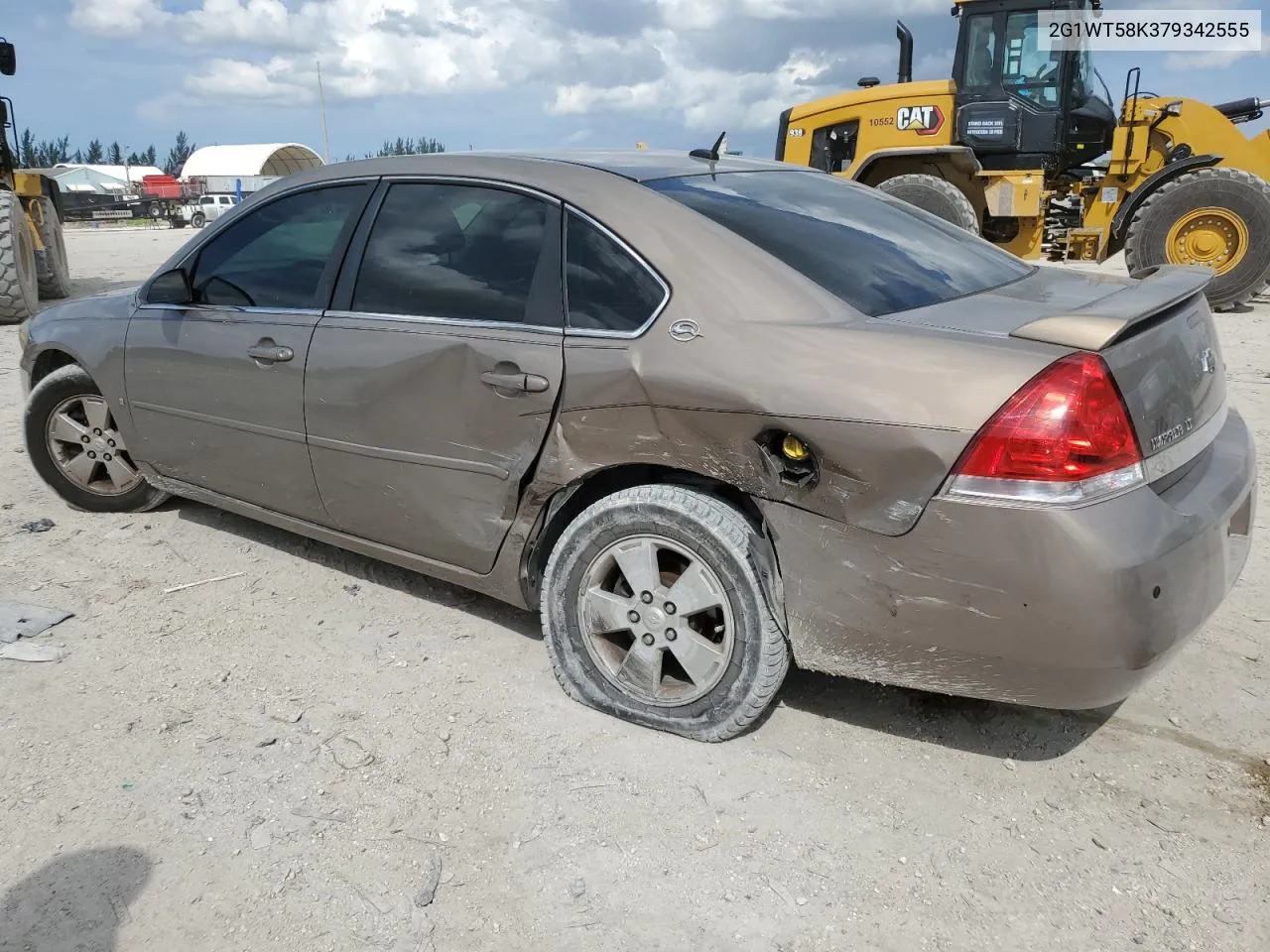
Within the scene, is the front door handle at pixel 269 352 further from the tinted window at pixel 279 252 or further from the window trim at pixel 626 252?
the window trim at pixel 626 252

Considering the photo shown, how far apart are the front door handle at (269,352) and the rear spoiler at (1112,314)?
2.37 metres

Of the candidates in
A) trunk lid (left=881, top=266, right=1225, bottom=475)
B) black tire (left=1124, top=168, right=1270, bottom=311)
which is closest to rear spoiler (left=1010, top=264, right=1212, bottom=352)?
trunk lid (left=881, top=266, right=1225, bottom=475)

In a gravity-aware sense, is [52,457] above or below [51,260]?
below

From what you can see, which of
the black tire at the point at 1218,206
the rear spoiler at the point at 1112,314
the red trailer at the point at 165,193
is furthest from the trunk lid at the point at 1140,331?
the red trailer at the point at 165,193

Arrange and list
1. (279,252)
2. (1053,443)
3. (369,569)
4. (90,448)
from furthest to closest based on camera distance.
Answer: (90,448), (369,569), (279,252), (1053,443)

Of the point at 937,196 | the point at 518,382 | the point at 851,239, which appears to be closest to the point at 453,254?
the point at 518,382

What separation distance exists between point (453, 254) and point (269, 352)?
0.83m

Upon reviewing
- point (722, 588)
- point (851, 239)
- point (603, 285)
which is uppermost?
point (851, 239)

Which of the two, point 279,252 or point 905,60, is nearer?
point 279,252

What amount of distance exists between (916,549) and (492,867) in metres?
1.24

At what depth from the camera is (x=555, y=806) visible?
2.52 metres

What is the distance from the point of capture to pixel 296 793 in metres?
2.57

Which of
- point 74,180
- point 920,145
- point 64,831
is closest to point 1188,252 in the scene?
point 920,145

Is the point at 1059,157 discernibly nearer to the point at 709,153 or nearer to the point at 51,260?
the point at 709,153
